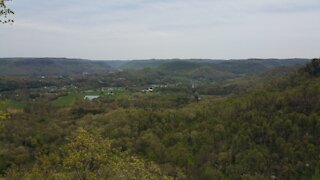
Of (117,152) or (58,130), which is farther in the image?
(58,130)

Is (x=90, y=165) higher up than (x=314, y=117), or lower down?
higher up

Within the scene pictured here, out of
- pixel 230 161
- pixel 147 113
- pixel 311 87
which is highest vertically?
pixel 311 87

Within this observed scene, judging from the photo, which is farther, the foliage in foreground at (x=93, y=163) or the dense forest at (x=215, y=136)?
the dense forest at (x=215, y=136)

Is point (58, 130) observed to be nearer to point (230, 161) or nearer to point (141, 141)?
point (141, 141)

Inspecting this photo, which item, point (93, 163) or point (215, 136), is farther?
point (215, 136)

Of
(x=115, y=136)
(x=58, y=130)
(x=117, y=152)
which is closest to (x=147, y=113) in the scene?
(x=115, y=136)

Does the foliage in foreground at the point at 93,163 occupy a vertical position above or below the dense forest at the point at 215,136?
above

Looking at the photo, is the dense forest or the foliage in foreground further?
the dense forest

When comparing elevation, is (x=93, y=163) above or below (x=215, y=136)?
above

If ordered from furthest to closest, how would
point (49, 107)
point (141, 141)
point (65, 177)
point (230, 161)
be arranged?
point (49, 107) < point (141, 141) < point (230, 161) < point (65, 177)

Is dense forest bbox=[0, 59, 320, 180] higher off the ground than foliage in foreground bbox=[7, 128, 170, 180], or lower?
lower

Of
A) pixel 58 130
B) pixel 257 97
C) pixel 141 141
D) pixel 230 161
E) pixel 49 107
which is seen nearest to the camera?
pixel 230 161
